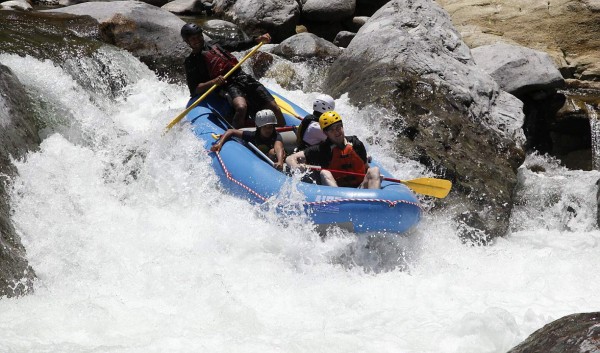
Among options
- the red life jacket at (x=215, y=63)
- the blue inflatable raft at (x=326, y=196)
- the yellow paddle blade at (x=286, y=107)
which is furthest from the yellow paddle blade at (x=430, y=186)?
the red life jacket at (x=215, y=63)

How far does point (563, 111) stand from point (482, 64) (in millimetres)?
1243

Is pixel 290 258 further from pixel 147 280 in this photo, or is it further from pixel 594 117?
pixel 594 117

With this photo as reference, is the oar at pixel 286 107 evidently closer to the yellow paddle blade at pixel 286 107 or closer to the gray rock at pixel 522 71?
the yellow paddle blade at pixel 286 107

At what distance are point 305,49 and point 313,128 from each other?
4.63m

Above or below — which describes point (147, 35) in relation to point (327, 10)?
above

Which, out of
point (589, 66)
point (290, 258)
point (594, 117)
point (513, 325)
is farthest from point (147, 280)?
point (589, 66)

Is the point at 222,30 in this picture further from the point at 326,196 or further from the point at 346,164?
the point at 326,196

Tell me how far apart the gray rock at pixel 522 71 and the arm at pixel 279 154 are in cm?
411

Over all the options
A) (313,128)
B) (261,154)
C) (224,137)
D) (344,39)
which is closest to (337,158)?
(313,128)

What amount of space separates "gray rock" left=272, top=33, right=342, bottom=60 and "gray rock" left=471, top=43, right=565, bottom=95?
2343mm

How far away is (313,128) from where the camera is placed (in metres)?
6.74

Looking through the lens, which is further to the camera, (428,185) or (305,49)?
(305,49)

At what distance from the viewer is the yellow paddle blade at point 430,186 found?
21.1ft

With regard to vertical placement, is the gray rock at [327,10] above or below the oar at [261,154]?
below
